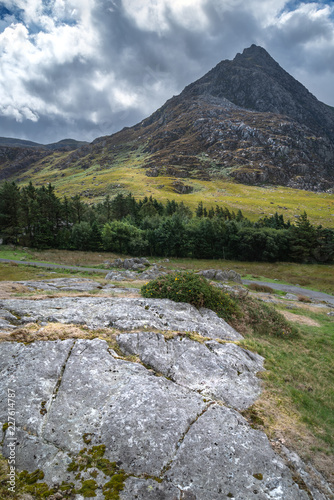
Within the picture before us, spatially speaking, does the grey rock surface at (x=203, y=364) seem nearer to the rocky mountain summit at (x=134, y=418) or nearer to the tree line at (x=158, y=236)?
the rocky mountain summit at (x=134, y=418)

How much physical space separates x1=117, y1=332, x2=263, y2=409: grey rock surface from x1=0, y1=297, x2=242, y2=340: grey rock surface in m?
1.34

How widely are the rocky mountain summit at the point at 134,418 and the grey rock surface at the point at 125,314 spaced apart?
0.47m

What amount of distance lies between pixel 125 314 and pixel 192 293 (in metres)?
5.31

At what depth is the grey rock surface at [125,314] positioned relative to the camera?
11102 millimetres

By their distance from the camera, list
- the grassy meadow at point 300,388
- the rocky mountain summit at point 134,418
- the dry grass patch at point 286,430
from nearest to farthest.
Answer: the rocky mountain summit at point 134,418
the dry grass patch at point 286,430
the grassy meadow at point 300,388

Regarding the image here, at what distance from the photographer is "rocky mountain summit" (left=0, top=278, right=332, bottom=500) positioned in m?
4.95

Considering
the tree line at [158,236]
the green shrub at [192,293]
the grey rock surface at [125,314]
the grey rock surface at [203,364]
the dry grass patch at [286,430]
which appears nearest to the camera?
the dry grass patch at [286,430]

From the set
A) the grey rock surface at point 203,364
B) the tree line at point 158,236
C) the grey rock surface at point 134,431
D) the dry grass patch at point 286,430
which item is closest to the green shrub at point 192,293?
the grey rock surface at point 203,364

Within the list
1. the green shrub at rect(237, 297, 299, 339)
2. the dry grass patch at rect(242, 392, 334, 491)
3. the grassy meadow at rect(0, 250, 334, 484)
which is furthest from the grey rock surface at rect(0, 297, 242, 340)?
the dry grass patch at rect(242, 392, 334, 491)

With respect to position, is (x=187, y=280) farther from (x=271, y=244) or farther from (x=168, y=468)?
(x=271, y=244)

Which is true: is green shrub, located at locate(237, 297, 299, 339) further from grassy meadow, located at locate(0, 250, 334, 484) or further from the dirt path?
the dirt path

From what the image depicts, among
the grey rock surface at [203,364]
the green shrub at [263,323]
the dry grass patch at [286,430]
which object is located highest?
the grey rock surface at [203,364]

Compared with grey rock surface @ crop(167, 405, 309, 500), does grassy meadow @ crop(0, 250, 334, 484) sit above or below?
below

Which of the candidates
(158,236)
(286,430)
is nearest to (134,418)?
(286,430)
